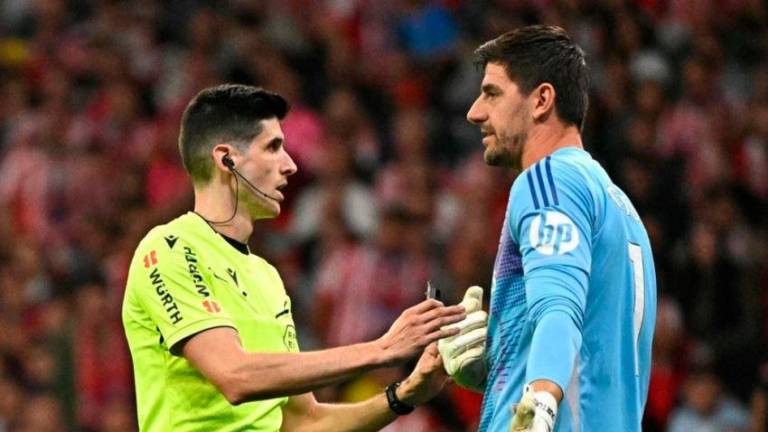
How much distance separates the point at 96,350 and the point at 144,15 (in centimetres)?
414

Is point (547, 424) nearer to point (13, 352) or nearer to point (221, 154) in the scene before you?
point (221, 154)

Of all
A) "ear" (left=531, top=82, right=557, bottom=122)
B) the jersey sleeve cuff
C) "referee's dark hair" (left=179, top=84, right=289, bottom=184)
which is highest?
"ear" (left=531, top=82, right=557, bottom=122)

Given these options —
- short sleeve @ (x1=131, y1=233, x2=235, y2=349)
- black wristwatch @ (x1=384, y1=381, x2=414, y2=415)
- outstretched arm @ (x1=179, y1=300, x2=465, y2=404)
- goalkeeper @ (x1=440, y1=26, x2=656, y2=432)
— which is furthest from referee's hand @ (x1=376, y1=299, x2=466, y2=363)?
black wristwatch @ (x1=384, y1=381, x2=414, y2=415)

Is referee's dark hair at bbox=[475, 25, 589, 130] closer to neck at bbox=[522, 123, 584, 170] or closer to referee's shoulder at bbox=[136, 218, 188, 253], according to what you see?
neck at bbox=[522, 123, 584, 170]

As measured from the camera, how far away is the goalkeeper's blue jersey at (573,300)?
15.1 feet

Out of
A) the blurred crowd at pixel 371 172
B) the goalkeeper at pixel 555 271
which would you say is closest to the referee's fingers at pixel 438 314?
the goalkeeper at pixel 555 271

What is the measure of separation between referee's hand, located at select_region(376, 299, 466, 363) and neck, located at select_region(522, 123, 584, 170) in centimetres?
54

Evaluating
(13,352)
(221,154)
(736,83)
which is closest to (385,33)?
(736,83)

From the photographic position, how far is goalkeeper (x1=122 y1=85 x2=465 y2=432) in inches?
A: 210

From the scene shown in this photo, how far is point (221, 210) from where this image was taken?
5.95 m

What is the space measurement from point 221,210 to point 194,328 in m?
0.65

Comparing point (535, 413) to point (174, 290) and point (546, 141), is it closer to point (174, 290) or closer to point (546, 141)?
point (546, 141)

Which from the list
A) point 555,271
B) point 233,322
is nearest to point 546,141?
point 555,271

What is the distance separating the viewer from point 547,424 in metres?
4.41
